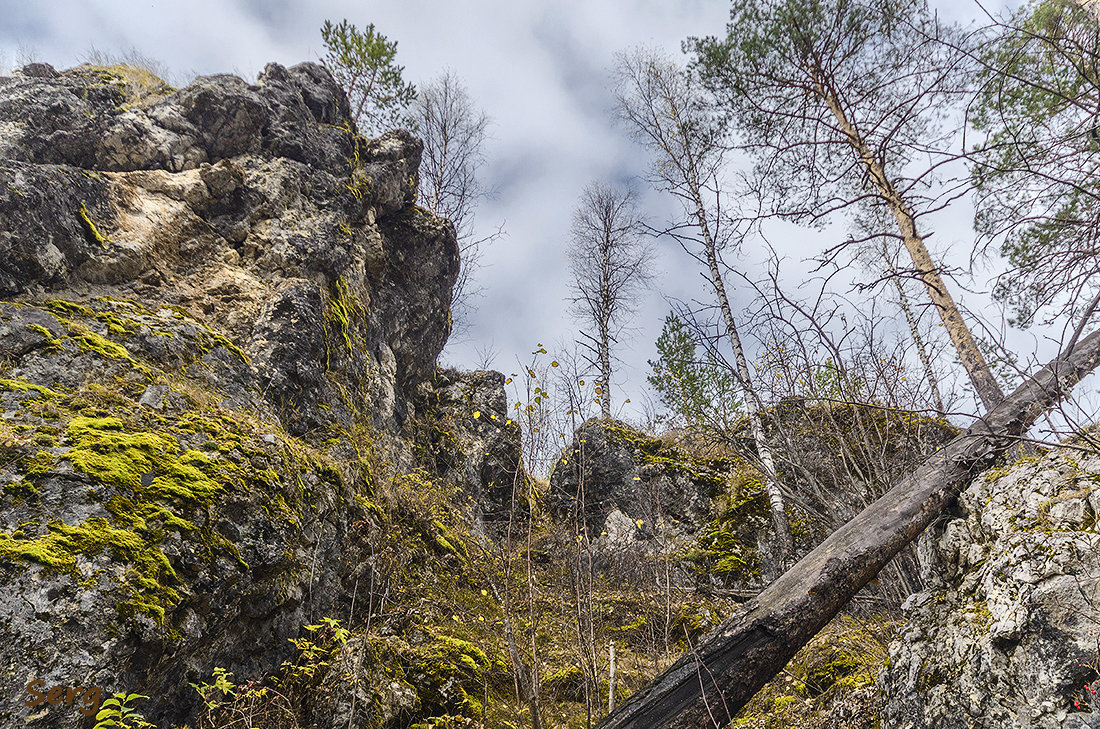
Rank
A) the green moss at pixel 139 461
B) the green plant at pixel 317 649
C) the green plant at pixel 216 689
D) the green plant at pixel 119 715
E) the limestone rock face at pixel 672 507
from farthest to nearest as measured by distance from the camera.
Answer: the limestone rock face at pixel 672 507, the green plant at pixel 317 649, the green moss at pixel 139 461, the green plant at pixel 216 689, the green plant at pixel 119 715

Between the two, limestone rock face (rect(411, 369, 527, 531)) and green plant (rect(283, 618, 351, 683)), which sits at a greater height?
limestone rock face (rect(411, 369, 527, 531))

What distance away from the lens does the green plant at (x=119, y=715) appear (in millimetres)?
2202

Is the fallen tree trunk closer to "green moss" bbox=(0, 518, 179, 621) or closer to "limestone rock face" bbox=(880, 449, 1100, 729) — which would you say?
"limestone rock face" bbox=(880, 449, 1100, 729)

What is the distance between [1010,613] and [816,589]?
0.83 metres

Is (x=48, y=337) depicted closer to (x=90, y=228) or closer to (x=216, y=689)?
(x=90, y=228)

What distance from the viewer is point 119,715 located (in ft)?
7.91

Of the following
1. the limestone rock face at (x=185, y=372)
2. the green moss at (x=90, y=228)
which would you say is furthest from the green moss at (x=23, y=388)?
the green moss at (x=90, y=228)

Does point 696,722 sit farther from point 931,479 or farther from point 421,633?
point 421,633

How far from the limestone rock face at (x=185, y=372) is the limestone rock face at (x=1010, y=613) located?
4227 millimetres

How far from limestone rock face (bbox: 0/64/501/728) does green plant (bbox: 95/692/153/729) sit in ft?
0.33

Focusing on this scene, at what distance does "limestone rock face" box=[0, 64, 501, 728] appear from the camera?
8.81 feet

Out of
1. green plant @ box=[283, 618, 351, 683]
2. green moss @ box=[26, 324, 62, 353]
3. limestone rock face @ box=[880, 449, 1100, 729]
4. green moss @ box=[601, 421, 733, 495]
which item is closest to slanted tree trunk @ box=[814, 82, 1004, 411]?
limestone rock face @ box=[880, 449, 1100, 729]

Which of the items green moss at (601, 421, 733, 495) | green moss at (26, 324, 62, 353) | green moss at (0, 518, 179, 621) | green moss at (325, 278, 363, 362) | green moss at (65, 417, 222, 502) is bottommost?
green moss at (0, 518, 179, 621)

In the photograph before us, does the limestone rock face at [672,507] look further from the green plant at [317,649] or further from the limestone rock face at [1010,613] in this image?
the limestone rock face at [1010,613]
